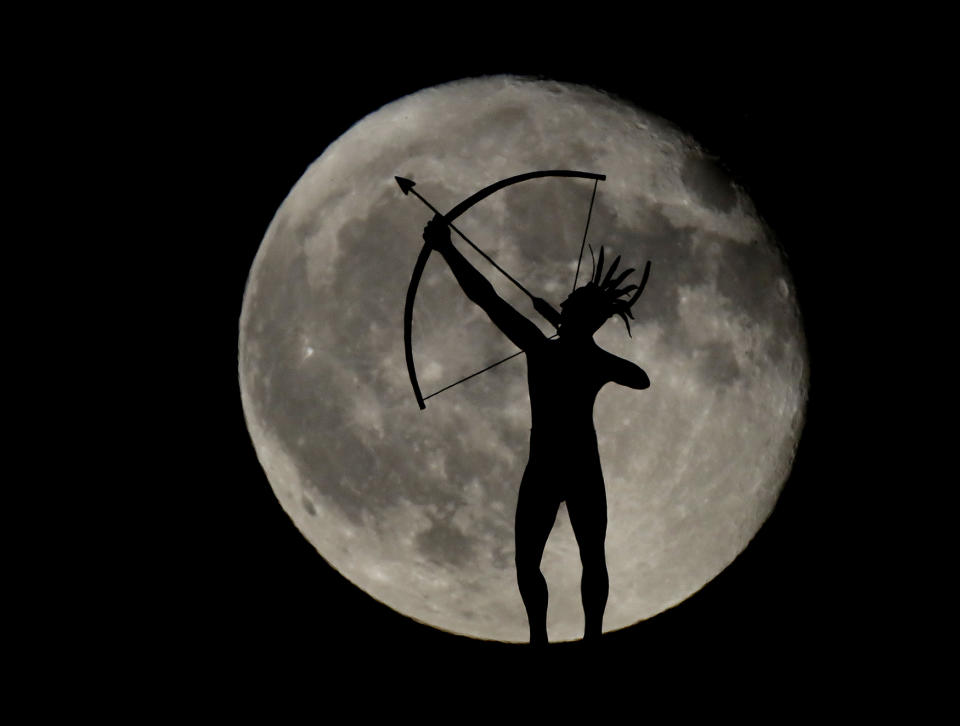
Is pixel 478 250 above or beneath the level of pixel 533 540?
above

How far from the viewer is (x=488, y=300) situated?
4.52m

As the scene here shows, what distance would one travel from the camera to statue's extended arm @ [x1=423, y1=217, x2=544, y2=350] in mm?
4531

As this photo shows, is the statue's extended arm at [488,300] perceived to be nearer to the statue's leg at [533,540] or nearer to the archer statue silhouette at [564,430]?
the archer statue silhouette at [564,430]

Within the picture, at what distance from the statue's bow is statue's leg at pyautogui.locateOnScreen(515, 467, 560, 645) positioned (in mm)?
832

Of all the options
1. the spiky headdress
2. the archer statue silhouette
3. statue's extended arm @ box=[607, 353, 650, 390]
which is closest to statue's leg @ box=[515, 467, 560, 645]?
the archer statue silhouette

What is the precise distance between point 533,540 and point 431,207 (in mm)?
1810

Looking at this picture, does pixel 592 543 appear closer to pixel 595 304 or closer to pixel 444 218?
pixel 595 304

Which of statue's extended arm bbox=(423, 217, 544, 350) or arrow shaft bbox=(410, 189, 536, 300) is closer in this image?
statue's extended arm bbox=(423, 217, 544, 350)

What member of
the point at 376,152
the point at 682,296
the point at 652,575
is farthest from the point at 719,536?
the point at 376,152

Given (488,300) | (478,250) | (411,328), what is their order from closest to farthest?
(488,300)
(478,250)
(411,328)

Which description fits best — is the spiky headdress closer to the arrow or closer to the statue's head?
the statue's head

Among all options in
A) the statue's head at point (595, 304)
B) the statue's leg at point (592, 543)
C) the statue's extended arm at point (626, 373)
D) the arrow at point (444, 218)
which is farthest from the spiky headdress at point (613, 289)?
the statue's leg at point (592, 543)

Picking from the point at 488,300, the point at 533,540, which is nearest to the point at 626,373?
the point at 488,300

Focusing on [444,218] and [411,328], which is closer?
[444,218]
